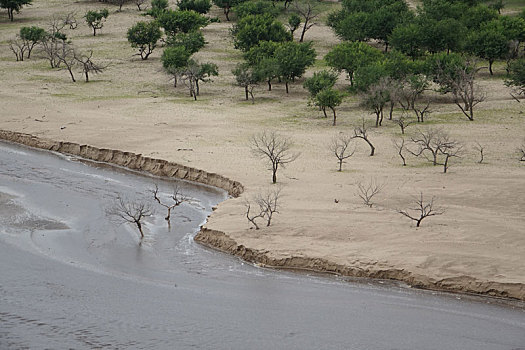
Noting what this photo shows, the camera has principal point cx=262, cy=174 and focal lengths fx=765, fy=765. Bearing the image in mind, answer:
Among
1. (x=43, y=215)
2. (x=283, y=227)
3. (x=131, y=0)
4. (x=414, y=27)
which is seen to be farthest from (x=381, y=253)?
(x=131, y=0)

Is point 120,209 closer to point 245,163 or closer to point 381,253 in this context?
point 245,163

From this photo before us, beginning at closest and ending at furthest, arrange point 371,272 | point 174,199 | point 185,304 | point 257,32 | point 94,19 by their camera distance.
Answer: point 185,304 → point 371,272 → point 174,199 → point 257,32 → point 94,19

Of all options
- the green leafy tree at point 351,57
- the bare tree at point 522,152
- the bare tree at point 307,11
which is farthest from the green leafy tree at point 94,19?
the bare tree at point 522,152

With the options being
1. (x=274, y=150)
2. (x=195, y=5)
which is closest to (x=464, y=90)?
(x=274, y=150)

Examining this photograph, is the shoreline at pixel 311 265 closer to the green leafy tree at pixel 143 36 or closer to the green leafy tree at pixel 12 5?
the green leafy tree at pixel 143 36

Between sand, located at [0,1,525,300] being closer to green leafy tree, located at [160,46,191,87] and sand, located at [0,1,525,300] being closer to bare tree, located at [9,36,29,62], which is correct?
bare tree, located at [9,36,29,62]

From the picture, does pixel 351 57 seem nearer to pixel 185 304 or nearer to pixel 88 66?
pixel 88 66
